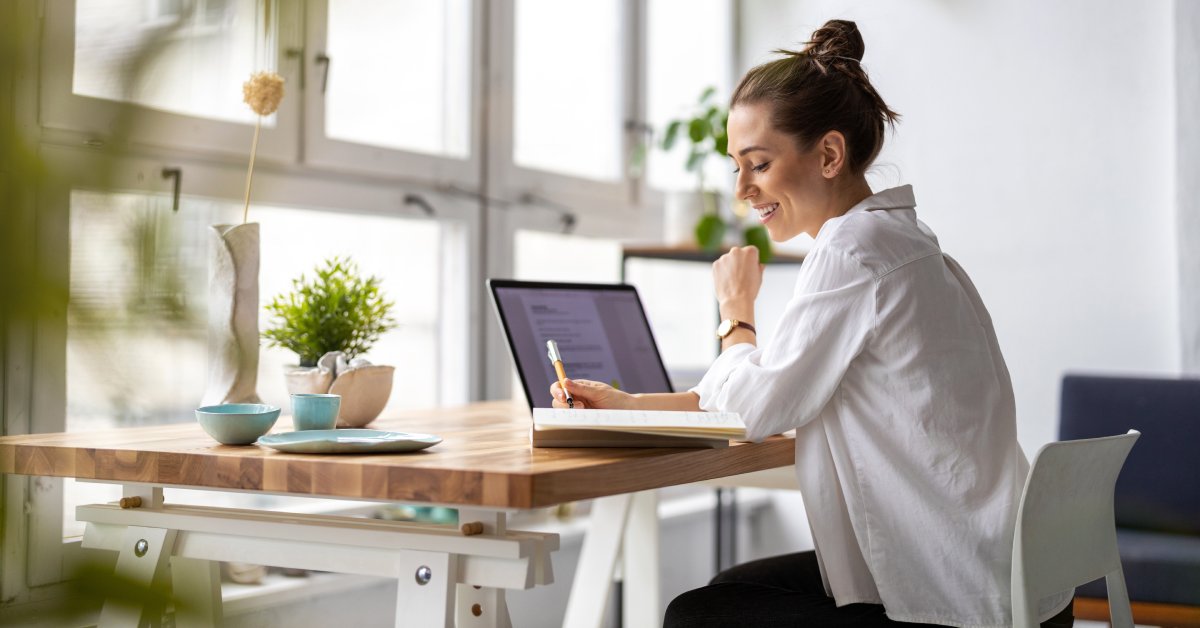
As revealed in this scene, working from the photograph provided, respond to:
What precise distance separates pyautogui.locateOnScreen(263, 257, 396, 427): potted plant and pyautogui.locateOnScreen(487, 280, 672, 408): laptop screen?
7.4 inches

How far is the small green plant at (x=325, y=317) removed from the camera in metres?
1.53

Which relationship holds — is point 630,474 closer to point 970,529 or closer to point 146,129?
point 970,529

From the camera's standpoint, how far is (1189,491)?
8.45ft

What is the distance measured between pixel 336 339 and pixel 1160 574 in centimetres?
170

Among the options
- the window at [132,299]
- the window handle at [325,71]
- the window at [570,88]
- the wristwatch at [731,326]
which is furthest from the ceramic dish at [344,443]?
the window at [570,88]

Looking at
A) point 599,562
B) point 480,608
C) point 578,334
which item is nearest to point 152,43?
point 480,608

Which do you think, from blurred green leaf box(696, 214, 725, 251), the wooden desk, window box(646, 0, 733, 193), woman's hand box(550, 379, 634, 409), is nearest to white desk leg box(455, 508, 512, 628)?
the wooden desk

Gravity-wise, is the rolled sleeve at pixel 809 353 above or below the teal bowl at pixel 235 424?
above

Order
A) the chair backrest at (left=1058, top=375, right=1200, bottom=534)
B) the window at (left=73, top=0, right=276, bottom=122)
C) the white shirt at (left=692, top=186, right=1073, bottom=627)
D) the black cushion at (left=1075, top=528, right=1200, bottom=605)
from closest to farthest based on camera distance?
the window at (left=73, top=0, right=276, bottom=122)
the white shirt at (left=692, top=186, right=1073, bottom=627)
the black cushion at (left=1075, top=528, right=1200, bottom=605)
the chair backrest at (left=1058, top=375, right=1200, bottom=534)

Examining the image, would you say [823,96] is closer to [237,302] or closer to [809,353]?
[809,353]

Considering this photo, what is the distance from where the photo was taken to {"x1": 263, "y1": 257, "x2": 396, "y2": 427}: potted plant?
4.84 feet

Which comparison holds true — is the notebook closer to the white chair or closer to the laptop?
the laptop

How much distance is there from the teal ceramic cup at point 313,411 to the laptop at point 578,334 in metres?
0.32

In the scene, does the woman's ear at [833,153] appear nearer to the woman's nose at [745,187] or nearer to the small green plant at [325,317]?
the woman's nose at [745,187]
